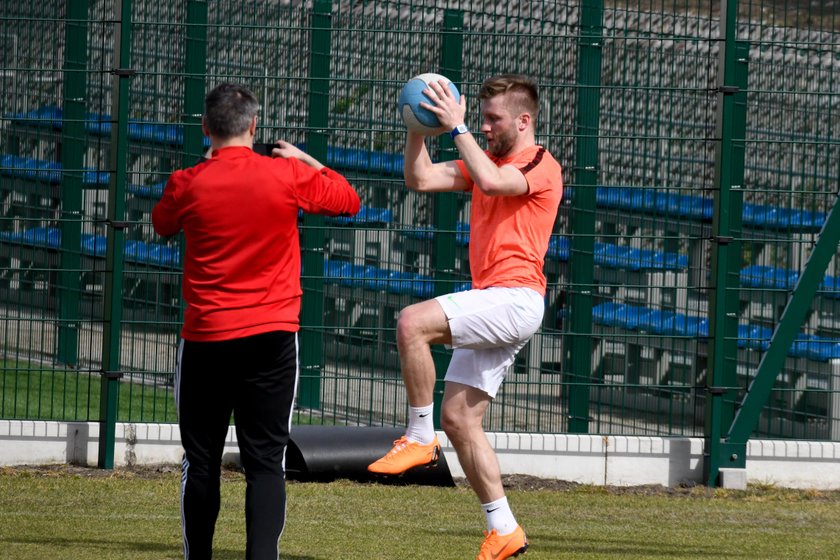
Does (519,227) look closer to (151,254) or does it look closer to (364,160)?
(364,160)

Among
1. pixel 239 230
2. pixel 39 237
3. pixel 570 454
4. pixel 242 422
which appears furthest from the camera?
pixel 39 237

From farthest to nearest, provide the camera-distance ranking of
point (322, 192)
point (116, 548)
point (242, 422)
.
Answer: point (116, 548)
point (242, 422)
point (322, 192)

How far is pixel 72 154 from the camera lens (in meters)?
8.80

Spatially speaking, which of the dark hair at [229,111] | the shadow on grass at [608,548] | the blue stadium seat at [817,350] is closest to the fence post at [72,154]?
the shadow on grass at [608,548]

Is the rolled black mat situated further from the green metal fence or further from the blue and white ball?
the blue and white ball

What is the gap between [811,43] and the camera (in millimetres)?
8047

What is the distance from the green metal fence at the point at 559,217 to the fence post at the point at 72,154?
0.07 meters

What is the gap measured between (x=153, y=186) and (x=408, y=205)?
1.58 m

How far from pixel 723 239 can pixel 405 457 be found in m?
3.37

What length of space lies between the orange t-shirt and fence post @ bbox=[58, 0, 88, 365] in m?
3.92

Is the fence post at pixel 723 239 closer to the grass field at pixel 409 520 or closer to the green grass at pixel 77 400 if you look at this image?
the grass field at pixel 409 520

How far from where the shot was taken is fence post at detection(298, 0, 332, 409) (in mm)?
8188

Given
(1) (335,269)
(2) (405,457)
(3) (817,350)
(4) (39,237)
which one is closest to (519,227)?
(2) (405,457)

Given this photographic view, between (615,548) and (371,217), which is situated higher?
(371,217)
